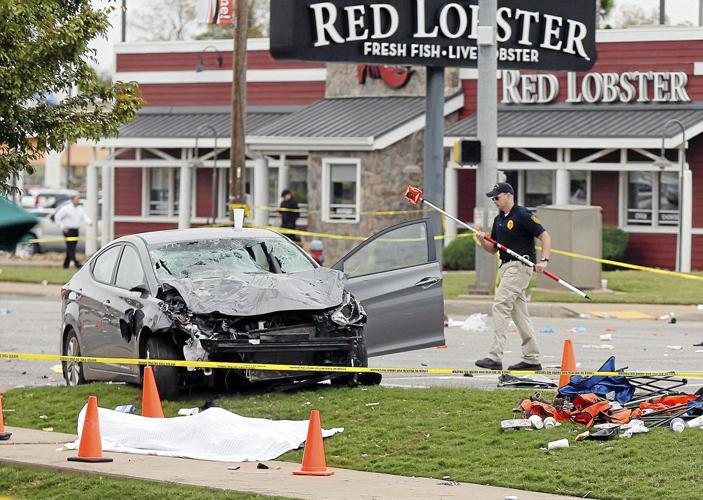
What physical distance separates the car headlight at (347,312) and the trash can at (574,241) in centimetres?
1189

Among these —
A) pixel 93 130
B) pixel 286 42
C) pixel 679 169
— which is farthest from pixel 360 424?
pixel 679 169

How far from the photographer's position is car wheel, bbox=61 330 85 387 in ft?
46.3

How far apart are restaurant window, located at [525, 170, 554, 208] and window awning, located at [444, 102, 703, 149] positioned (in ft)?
4.78

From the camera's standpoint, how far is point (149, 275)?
12961 millimetres

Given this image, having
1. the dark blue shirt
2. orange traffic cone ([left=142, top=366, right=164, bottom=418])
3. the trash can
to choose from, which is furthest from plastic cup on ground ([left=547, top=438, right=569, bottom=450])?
the trash can

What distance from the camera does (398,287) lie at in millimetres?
13805

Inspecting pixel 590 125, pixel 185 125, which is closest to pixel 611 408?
pixel 590 125

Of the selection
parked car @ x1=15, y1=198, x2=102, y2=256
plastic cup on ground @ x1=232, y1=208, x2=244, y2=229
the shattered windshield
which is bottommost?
parked car @ x1=15, y1=198, x2=102, y2=256

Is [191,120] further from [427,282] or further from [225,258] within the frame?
[225,258]

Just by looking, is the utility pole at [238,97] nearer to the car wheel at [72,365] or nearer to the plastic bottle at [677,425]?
the car wheel at [72,365]

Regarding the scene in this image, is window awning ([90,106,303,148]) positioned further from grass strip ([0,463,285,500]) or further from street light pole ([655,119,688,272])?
grass strip ([0,463,285,500])

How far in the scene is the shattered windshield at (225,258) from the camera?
13156 mm

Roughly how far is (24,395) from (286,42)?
1304cm

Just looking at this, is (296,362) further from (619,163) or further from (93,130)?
(619,163)
